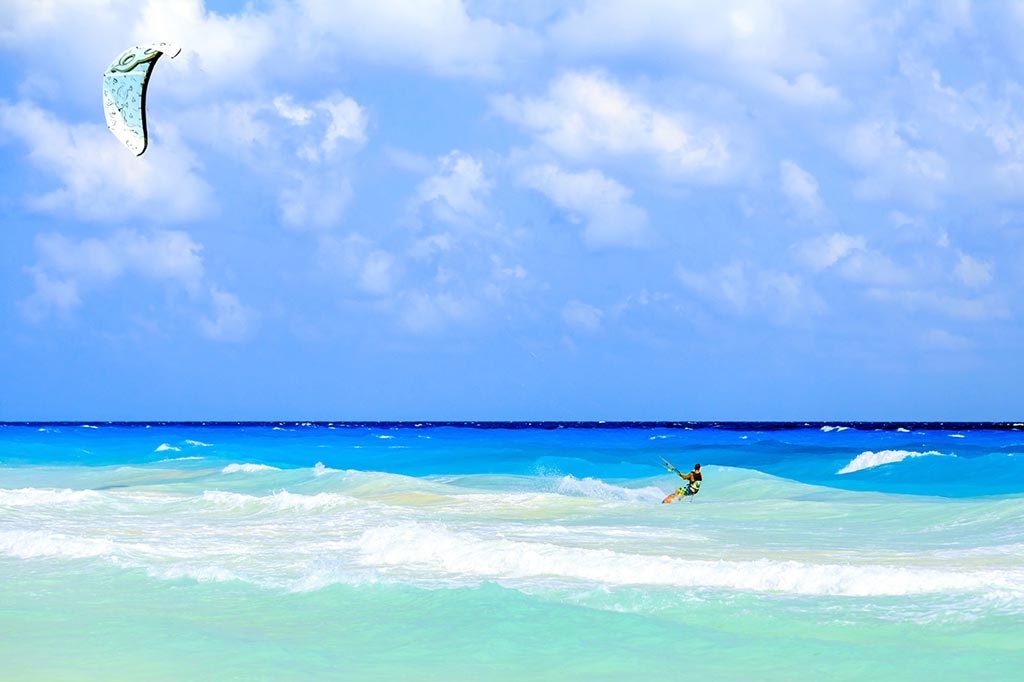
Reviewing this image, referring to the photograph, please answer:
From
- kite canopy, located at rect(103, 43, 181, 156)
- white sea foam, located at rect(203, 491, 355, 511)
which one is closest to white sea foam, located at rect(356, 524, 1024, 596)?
kite canopy, located at rect(103, 43, 181, 156)

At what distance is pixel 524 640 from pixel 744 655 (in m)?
1.70

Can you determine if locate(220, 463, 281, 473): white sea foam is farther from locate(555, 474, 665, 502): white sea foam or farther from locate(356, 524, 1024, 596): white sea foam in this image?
locate(356, 524, 1024, 596): white sea foam

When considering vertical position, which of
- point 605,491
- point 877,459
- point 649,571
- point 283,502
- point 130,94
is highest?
point 130,94

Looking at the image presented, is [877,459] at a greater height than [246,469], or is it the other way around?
[877,459]

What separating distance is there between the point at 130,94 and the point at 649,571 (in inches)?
270

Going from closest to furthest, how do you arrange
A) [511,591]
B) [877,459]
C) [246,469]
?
[511,591]
[246,469]
[877,459]

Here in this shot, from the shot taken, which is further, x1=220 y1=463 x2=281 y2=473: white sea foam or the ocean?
x1=220 y1=463 x2=281 y2=473: white sea foam

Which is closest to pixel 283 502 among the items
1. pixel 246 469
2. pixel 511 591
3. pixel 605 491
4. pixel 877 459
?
pixel 511 591

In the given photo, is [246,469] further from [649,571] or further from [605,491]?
[649,571]

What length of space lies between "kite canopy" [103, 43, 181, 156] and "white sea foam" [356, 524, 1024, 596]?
16.4 ft

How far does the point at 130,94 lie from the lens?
1089cm

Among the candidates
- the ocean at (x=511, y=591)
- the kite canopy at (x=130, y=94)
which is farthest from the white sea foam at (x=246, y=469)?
the kite canopy at (x=130, y=94)

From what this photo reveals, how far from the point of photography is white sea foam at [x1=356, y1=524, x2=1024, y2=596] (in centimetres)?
1062

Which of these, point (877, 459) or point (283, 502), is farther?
point (877, 459)
